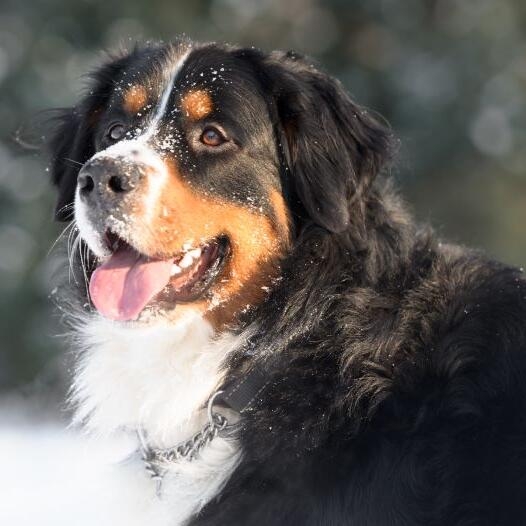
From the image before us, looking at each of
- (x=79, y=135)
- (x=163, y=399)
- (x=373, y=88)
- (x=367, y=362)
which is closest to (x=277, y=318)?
(x=367, y=362)

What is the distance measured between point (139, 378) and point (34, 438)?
5386 mm

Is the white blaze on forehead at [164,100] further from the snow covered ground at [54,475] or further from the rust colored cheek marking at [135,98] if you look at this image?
the snow covered ground at [54,475]

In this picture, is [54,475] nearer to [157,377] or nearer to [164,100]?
[157,377]

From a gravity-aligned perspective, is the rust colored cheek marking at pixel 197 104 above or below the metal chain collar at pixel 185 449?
above

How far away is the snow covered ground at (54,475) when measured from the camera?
3.78m

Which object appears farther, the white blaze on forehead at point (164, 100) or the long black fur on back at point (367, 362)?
the white blaze on forehead at point (164, 100)

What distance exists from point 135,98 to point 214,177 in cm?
53

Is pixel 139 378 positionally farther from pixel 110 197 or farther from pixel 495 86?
pixel 495 86

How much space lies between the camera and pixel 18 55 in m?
11.7

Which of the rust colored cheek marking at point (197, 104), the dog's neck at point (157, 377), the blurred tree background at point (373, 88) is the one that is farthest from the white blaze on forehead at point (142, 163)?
the blurred tree background at point (373, 88)

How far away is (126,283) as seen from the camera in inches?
138

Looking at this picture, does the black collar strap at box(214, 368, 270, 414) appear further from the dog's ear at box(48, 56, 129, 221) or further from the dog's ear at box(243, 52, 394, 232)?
the dog's ear at box(48, 56, 129, 221)

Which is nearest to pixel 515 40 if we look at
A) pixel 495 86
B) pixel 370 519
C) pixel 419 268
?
pixel 495 86

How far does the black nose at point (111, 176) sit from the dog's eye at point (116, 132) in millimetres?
488
